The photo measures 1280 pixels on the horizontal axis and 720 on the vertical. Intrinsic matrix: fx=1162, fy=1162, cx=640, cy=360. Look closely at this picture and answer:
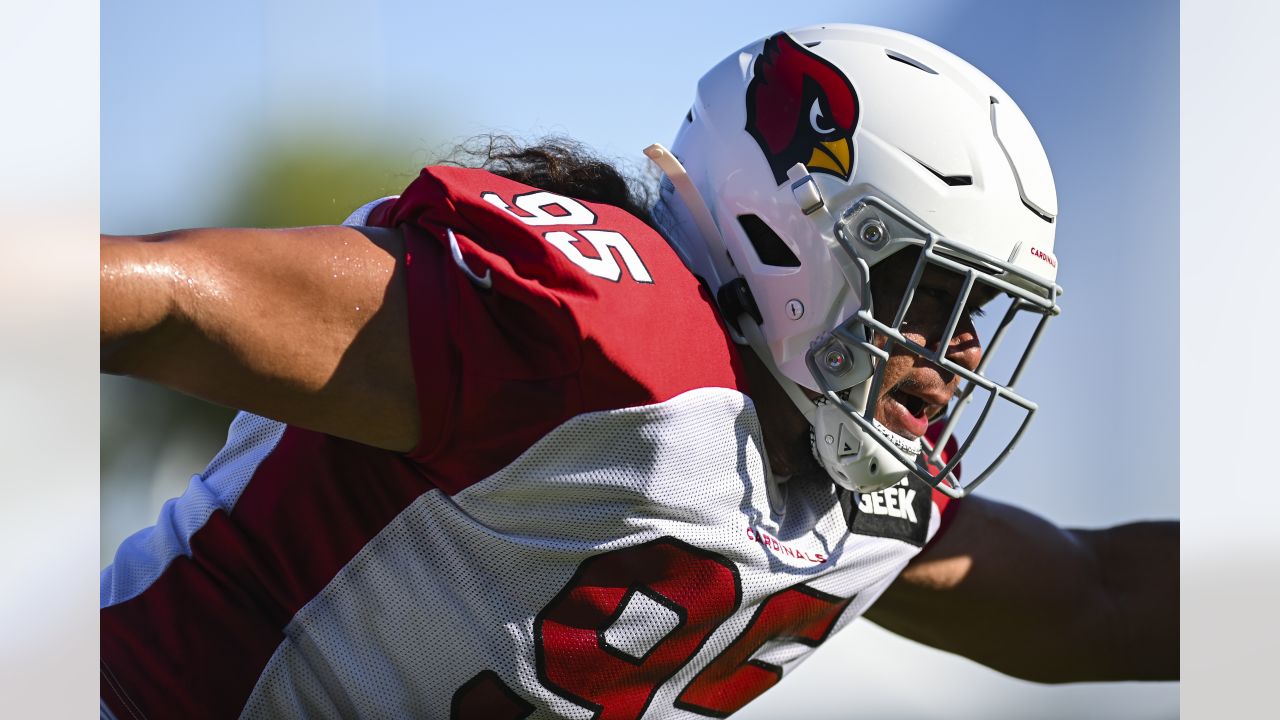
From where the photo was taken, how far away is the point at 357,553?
47.3 inches

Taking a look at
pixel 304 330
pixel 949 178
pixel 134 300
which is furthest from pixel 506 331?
pixel 949 178

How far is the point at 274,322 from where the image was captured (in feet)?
3.22

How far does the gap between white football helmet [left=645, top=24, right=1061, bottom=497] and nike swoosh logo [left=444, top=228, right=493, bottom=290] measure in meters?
0.35

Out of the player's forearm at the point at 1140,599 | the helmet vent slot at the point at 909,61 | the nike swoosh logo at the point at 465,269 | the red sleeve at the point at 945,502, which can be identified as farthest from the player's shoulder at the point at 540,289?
the player's forearm at the point at 1140,599

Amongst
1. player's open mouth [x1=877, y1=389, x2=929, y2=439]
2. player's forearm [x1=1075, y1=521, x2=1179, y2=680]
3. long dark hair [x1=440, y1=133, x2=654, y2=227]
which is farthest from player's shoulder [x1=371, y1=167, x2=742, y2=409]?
player's forearm [x1=1075, y1=521, x2=1179, y2=680]

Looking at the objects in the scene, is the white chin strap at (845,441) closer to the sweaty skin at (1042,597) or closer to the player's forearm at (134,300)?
the sweaty skin at (1042,597)

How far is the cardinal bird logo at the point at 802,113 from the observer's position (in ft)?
4.39

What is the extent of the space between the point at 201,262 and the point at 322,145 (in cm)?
498

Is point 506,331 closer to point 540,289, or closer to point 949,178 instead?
point 540,289

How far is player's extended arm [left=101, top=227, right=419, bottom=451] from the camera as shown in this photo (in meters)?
0.91

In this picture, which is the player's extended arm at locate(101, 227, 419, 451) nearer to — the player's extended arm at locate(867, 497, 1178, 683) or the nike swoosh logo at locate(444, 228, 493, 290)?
the nike swoosh logo at locate(444, 228, 493, 290)
